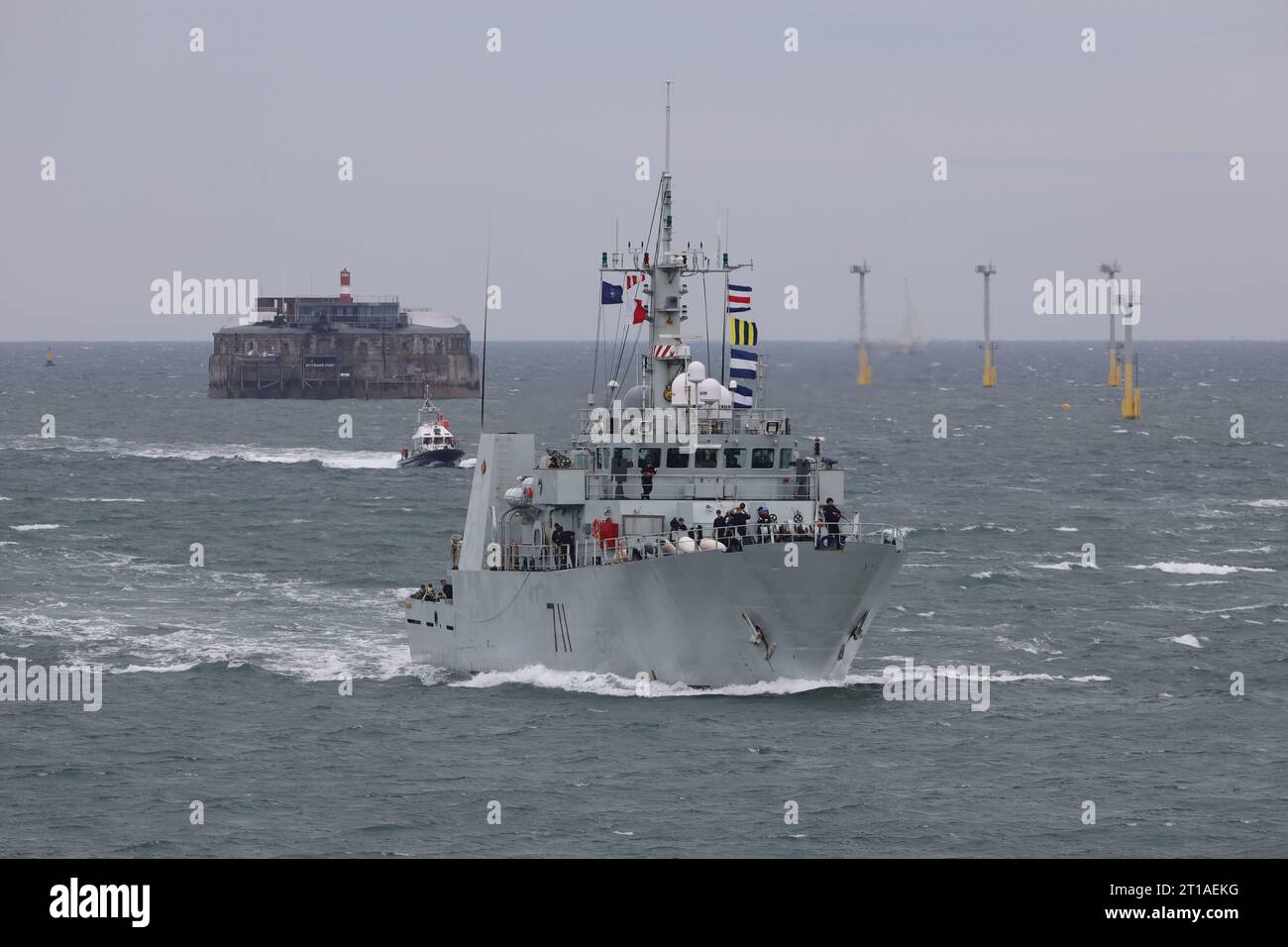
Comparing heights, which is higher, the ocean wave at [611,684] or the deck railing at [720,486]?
the deck railing at [720,486]

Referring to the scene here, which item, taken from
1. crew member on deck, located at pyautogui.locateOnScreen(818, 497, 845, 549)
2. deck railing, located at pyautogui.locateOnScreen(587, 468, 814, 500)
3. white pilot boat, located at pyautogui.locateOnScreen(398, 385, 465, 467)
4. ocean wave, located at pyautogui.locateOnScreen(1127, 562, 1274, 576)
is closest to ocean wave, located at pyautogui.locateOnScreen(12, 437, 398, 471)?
white pilot boat, located at pyautogui.locateOnScreen(398, 385, 465, 467)

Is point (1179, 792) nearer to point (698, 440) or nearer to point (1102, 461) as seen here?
point (698, 440)

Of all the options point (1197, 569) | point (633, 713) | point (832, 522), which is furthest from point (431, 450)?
point (832, 522)

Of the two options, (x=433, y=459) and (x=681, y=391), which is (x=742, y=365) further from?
(x=433, y=459)

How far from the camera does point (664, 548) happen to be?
Answer: 143 feet

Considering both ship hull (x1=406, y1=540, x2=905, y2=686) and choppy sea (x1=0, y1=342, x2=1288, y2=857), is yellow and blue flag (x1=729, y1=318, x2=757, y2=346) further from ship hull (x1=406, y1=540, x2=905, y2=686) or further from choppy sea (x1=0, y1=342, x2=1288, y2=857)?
ship hull (x1=406, y1=540, x2=905, y2=686)

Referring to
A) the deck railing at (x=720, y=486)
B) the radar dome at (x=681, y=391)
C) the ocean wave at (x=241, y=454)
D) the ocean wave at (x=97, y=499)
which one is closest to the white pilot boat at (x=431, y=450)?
the ocean wave at (x=241, y=454)

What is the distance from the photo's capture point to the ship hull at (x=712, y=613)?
4222 cm

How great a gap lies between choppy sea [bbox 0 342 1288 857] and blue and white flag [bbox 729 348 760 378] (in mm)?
1625

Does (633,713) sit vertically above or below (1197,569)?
below

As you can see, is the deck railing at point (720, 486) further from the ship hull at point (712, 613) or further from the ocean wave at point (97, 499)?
the ocean wave at point (97, 499)

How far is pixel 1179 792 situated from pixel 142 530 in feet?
188

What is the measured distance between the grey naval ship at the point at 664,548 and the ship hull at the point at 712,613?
0.14ft

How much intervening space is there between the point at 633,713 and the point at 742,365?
10.4 m
